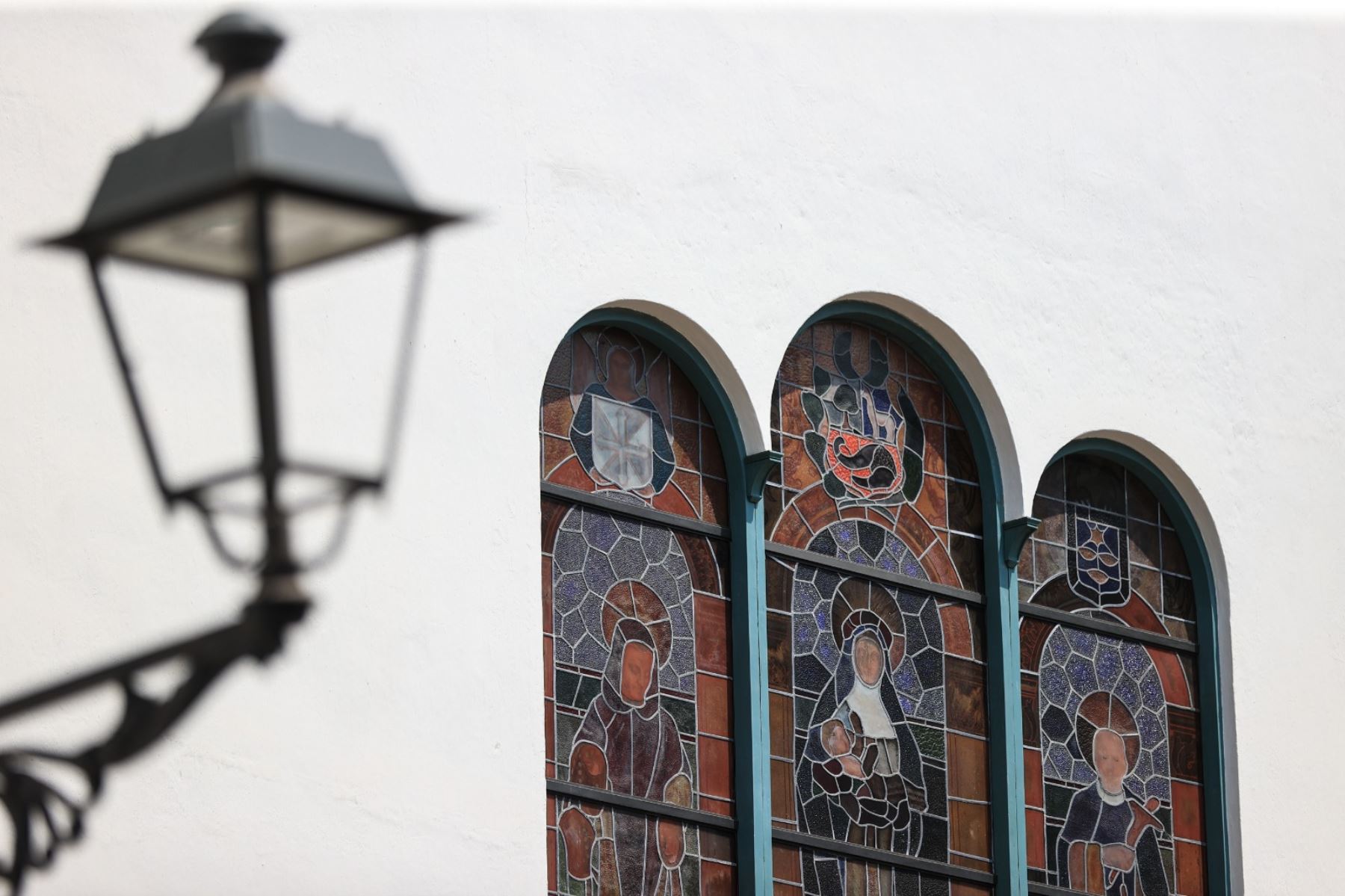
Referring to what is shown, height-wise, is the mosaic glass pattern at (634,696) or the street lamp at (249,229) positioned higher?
the mosaic glass pattern at (634,696)

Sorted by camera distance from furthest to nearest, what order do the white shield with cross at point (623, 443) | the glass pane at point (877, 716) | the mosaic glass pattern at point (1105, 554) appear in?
the mosaic glass pattern at point (1105, 554)
the glass pane at point (877, 716)
the white shield with cross at point (623, 443)

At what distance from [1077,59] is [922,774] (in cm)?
308

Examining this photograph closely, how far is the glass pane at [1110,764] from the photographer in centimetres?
1048

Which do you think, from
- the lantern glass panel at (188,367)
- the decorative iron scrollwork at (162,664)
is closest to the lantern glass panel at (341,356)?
the lantern glass panel at (188,367)

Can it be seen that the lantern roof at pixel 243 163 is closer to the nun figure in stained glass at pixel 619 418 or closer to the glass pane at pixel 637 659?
the glass pane at pixel 637 659

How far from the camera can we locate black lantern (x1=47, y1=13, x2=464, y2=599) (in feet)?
13.3

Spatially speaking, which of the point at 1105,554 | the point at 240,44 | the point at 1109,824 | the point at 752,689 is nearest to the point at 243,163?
the point at 240,44

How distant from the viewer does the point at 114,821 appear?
7.65 meters

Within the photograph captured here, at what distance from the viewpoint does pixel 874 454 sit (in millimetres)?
10297

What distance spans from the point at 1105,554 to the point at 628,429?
2.46 meters

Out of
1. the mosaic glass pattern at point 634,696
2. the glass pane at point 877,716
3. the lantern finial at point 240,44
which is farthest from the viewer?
the glass pane at point 877,716

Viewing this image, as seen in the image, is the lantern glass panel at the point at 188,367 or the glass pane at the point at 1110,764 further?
the glass pane at the point at 1110,764

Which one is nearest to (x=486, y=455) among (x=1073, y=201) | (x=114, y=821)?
(x=114, y=821)

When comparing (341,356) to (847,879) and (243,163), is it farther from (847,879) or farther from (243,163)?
(243,163)
